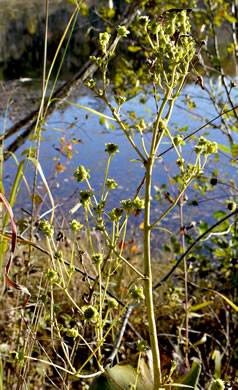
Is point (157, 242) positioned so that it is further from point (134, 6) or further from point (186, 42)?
point (186, 42)

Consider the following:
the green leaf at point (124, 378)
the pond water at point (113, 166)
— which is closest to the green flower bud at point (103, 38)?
the green leaf at point (124, 378)

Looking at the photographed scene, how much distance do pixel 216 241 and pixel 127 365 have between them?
1.37m

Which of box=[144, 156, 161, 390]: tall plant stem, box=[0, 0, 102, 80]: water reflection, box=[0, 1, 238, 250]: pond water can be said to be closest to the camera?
box=[144, 156, 161, 390]: tall plant stem


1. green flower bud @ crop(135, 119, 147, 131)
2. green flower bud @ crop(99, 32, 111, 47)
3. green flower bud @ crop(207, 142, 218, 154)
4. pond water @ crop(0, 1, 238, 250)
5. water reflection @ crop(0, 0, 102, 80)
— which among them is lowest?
green flower bud @ crop(207, 142, 218, 154)

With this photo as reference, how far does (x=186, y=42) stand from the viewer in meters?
0.58

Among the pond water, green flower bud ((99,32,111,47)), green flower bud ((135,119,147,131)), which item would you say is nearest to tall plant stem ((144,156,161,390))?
green flower bud ((135,119,147,131))

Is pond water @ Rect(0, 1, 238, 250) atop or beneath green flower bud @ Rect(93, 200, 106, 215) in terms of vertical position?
atop

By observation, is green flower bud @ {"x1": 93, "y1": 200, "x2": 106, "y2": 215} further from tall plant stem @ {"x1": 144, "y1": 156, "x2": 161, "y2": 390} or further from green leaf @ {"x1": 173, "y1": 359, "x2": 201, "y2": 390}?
green leaf @ {"x1": 173, "y1": 359, "x2": 201, "y2": 390}

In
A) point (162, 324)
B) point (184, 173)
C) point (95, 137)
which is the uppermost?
point (95, 137)

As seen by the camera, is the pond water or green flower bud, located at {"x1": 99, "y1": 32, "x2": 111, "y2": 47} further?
the pond water

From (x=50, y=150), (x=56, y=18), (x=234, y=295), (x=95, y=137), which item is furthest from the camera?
(x=56, y=18)

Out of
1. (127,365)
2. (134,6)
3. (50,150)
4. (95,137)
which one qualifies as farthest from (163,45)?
(95,137)

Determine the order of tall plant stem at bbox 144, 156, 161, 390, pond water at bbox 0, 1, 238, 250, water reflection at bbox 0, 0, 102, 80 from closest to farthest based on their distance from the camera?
tall plant stem at bbox 144, 156, 161, 390 < pond water at bbox 0, 1, 238, 250 < water reflection at bbox 0, 0, 102, 80

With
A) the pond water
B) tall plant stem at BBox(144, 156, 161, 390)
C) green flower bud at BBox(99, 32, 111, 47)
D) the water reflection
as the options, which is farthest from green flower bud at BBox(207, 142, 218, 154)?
the water reflection
